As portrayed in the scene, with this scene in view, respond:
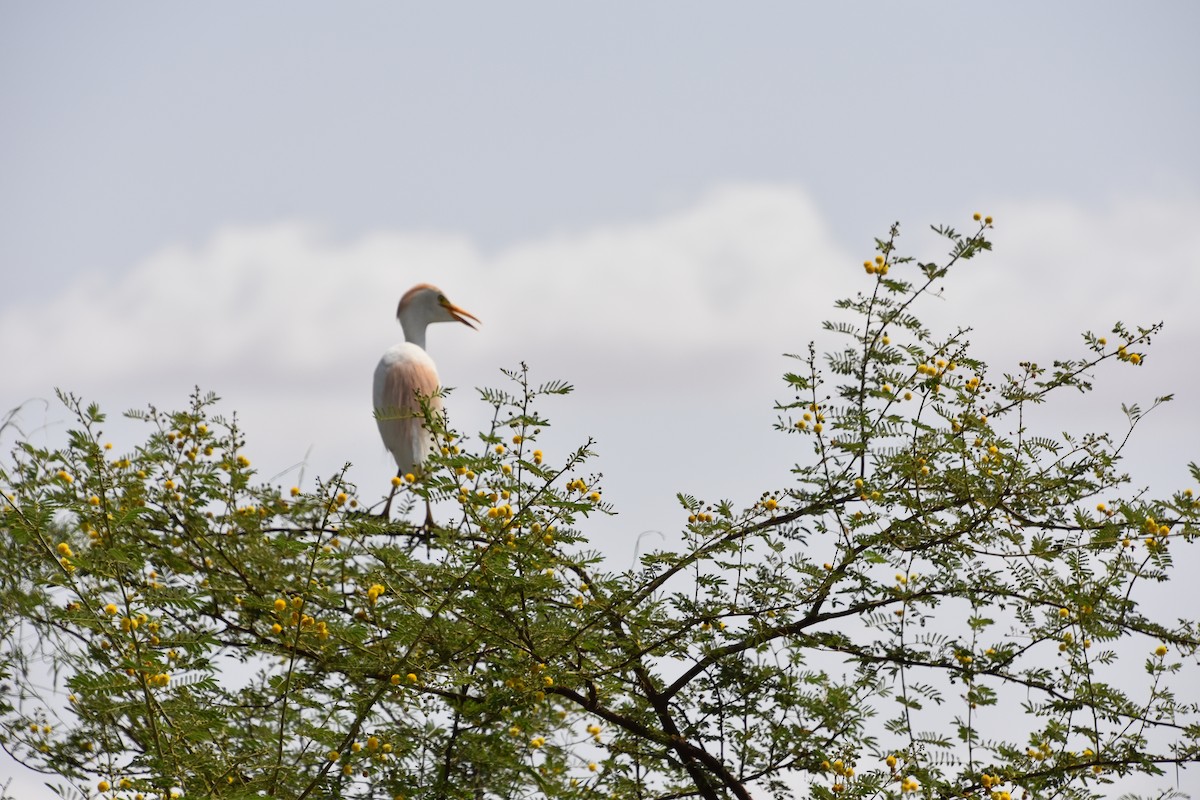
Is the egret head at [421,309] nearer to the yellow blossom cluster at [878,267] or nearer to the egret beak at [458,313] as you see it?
the egret beak at [458,313]

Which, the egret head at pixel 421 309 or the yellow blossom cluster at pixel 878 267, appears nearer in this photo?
the yellow blossom cluster at pixel 878 267

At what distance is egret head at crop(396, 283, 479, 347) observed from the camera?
7035mm

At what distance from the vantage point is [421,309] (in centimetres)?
706

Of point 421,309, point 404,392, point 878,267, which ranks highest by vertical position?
point 421,309

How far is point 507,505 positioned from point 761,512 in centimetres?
95

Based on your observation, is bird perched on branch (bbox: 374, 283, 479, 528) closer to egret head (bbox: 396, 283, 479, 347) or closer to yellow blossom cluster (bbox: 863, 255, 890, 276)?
egret head (bbox: 396, 283, 479, 347)

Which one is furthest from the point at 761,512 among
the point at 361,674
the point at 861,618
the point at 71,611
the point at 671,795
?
the point at 71,611

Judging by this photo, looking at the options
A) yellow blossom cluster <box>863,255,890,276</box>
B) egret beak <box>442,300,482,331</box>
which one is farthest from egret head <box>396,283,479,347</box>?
yellow blossom cluster <box>863,255,890,276</box>

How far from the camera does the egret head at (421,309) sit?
7035mm

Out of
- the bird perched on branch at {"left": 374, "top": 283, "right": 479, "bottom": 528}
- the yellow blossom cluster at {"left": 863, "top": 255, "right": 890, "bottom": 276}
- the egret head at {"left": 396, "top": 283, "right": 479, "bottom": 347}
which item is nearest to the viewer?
the yellow blossom cluster at {"left": 863, "top": 255, "right": 890, "bottom": 276}

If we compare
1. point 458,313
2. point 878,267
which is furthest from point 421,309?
point 878,267

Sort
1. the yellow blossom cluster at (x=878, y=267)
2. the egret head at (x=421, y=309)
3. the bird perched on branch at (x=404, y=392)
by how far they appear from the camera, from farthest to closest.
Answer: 1. the egret head at (x=421, y=309)
2. the bird perched on branch at (x=404, y=392)
3. the yellow blossom cluster at (x=878, y=267)

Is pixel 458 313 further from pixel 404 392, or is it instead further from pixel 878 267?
pixel 878 267

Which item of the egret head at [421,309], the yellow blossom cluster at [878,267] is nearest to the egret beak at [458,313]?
the egret head at [421,309]
